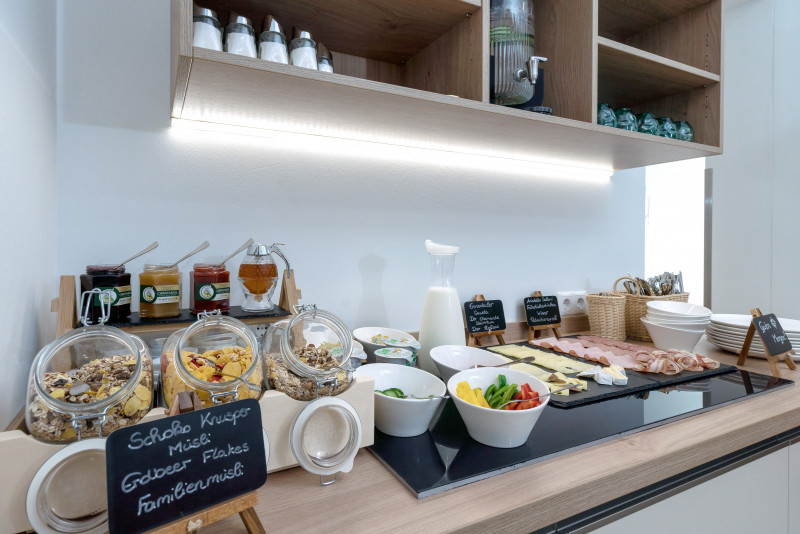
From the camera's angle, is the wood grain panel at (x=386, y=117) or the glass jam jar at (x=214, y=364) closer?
the glass jam jar at (x=214, y=364)

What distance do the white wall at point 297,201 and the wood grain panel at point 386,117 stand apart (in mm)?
88

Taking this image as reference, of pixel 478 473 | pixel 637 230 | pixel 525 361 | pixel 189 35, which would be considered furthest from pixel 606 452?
pixel 637 230

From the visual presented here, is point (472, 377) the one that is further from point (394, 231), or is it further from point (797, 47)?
point (797, 47)

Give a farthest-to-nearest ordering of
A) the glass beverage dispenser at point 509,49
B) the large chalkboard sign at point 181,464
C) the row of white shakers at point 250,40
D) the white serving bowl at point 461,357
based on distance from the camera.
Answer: the glass beverage dispenser at point 509,49 < the white serving bowl at point 461,357 < the row of white shakers at point 250,40 < the large chalkboard sign at point 181,464

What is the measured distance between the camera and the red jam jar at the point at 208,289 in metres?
0.89

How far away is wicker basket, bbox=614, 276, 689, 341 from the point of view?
1.53m

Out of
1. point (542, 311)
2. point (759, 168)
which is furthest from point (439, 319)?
point (759, 168)

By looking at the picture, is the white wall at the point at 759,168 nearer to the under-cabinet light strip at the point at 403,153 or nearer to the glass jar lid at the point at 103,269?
the under-cabinet light strip at the point at 403,153

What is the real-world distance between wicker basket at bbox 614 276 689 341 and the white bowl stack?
17cm

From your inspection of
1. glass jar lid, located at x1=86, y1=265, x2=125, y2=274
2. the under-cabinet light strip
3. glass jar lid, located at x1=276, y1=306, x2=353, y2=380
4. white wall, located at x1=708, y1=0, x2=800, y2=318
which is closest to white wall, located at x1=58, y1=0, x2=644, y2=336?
the under-cabinet light strip

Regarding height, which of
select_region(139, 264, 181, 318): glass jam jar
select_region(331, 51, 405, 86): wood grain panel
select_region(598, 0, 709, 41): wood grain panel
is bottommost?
select_region(139, 264, 181, 318): glass jam jar

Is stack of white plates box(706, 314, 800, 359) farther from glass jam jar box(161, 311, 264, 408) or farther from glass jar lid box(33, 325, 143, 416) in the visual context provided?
glass jar lid box(33, 325, 143, 416)

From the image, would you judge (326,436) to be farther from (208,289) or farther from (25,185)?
(25,185)

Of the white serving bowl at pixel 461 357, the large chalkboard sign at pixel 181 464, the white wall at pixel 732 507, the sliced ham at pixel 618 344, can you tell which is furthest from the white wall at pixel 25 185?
the sliced ham at pixel 618 344
